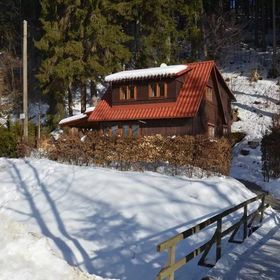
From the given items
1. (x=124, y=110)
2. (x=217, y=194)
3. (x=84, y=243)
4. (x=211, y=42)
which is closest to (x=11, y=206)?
(x=84, y=243)

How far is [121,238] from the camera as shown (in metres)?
9.46

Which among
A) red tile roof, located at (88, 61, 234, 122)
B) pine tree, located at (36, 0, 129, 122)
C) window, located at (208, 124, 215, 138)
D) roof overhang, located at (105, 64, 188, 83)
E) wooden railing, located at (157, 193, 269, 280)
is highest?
pine tree, located at (36, 0, 129, 122)

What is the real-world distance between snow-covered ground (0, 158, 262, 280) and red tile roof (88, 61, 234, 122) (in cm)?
1160

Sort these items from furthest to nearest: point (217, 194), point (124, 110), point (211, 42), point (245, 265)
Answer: point (211, 42)
point (124, 110)
point (217, 194)
point (245, 265)

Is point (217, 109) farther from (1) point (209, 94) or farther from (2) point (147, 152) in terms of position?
(2) point (147, 152)

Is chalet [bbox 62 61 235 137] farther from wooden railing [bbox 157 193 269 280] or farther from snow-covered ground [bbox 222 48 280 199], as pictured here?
wooden railing [bbox 157 193 269 280]

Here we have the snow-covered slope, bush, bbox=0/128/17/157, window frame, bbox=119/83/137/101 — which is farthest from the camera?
window frame, bbox=119/83/137/101

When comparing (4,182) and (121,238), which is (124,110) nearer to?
(4,182)

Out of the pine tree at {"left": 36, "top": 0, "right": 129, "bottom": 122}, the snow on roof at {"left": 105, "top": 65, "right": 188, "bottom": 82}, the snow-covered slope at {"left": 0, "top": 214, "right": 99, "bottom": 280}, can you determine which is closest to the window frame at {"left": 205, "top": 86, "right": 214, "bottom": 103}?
the snow on roof at {"left": 105, "top": 65, "right": 188, "bottom": 82}

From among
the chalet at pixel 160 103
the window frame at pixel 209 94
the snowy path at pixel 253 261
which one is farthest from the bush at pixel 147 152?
the window frame at pixel 209 94

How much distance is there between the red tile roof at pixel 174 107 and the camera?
27.4m

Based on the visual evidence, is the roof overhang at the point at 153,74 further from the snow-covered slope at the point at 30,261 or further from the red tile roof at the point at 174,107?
the snow-covered slope at the point at 30,261

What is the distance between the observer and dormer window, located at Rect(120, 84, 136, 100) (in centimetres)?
2946

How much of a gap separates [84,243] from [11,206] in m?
3.78
